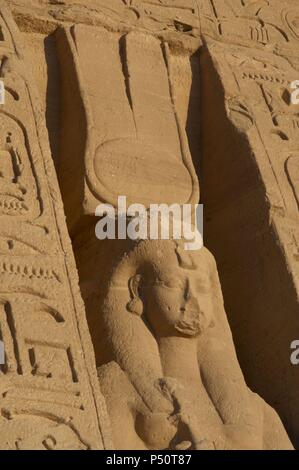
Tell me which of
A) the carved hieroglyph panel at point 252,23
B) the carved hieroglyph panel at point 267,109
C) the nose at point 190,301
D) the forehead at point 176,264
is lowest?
the nose at point 190,301

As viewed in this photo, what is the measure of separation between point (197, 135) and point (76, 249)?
3.82ft

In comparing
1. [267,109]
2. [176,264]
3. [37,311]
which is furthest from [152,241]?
[267,109]

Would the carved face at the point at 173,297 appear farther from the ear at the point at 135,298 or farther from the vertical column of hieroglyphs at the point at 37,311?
the vertical column of hieroglyphs at the point at 37,311

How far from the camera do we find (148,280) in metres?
6.61

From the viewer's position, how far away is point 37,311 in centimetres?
606

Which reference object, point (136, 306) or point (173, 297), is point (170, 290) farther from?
point (136, 306)

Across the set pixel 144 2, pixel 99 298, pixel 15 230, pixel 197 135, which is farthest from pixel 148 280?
pixel 144 2

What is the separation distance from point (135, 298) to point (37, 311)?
0.66 m

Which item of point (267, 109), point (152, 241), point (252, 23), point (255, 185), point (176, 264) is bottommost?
point (176, 264)

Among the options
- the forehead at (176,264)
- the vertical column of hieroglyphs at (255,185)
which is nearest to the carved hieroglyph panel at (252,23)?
the vertical column of hieroglyphs at (255,185)

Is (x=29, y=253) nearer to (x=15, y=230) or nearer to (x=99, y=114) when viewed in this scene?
(x=15, y=230)

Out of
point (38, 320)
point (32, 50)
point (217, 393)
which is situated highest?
point (32, 50)

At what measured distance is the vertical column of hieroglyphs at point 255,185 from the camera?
7.07 m

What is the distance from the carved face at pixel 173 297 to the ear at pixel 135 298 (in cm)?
2
